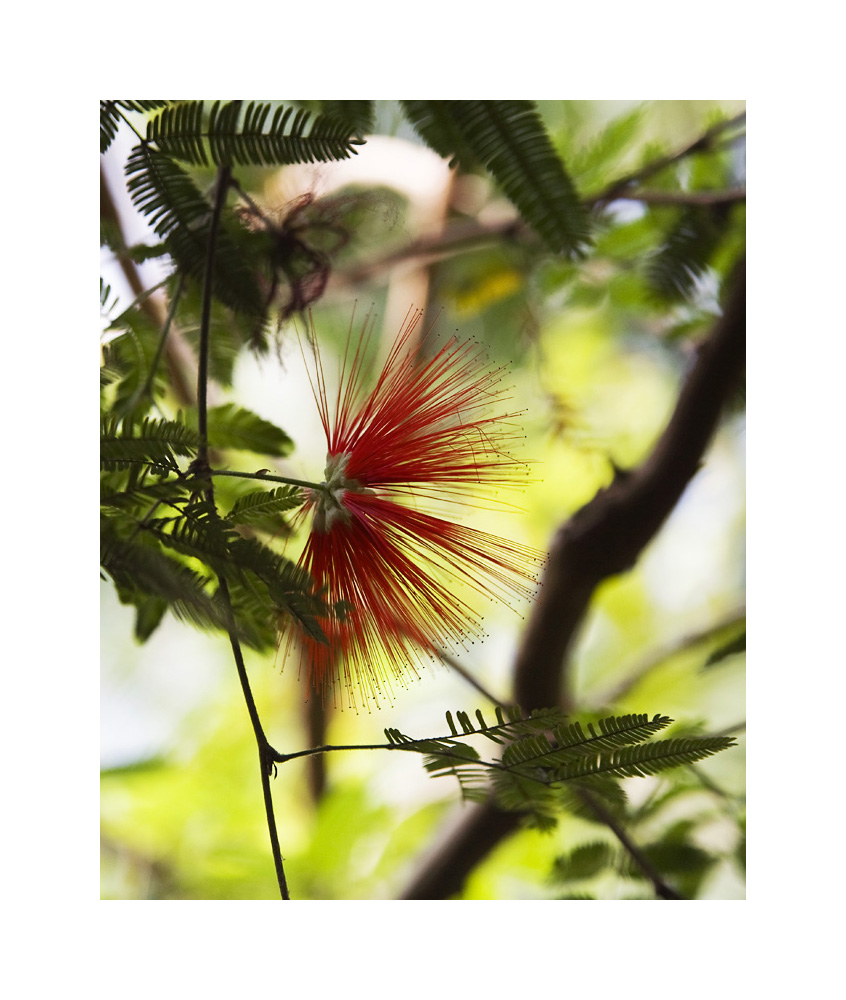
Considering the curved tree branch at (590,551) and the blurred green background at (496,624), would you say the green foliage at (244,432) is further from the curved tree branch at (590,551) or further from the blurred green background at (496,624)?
the curved tree branch at (590,551)

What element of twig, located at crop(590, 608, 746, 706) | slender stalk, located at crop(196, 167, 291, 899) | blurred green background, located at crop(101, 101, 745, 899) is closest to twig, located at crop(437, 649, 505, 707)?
blurred green background, located at crop(101, 101, 745, 899)

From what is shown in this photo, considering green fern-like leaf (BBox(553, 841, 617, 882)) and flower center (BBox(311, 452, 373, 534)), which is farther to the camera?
green fern-like leaf (BBox(553, 841, 617, 882))

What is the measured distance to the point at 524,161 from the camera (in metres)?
1.14

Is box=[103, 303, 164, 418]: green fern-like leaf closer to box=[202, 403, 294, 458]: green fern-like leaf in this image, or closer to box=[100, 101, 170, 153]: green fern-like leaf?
box=[202, 403, 294, 458]: green fern-like leaf

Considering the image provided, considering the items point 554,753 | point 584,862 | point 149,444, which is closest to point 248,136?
point 149,444

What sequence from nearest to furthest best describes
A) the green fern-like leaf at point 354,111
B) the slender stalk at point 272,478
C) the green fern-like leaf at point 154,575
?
the green fern-like leaf at point 154,575 < the slender stalk at point 272,478 < the green fern-like leaf at point 354,111

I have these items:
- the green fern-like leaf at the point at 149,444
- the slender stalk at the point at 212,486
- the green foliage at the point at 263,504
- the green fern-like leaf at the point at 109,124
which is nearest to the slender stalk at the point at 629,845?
the slender stalk at the point at 212,486

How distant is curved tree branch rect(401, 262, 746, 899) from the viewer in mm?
1222

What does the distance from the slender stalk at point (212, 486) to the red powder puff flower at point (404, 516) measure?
0.41ft

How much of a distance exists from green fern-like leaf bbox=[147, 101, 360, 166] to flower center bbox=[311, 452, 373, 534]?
36 centimetres

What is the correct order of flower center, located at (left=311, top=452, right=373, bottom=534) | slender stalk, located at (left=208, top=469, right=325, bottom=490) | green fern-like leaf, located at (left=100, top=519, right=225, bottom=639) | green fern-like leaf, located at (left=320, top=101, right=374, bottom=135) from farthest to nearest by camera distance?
green fern-like leaf, located at (left=320, top=101, right=374, bottom=135)
flower center, located at (left=311, top=452, right=373, bottom=534)
slender stalk, located at (left=208, top=469, right=325, bottom=490)
green fern-like leaf, located at (left=100, top=519, right=225, bottom=639)

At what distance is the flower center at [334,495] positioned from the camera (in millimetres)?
1115
